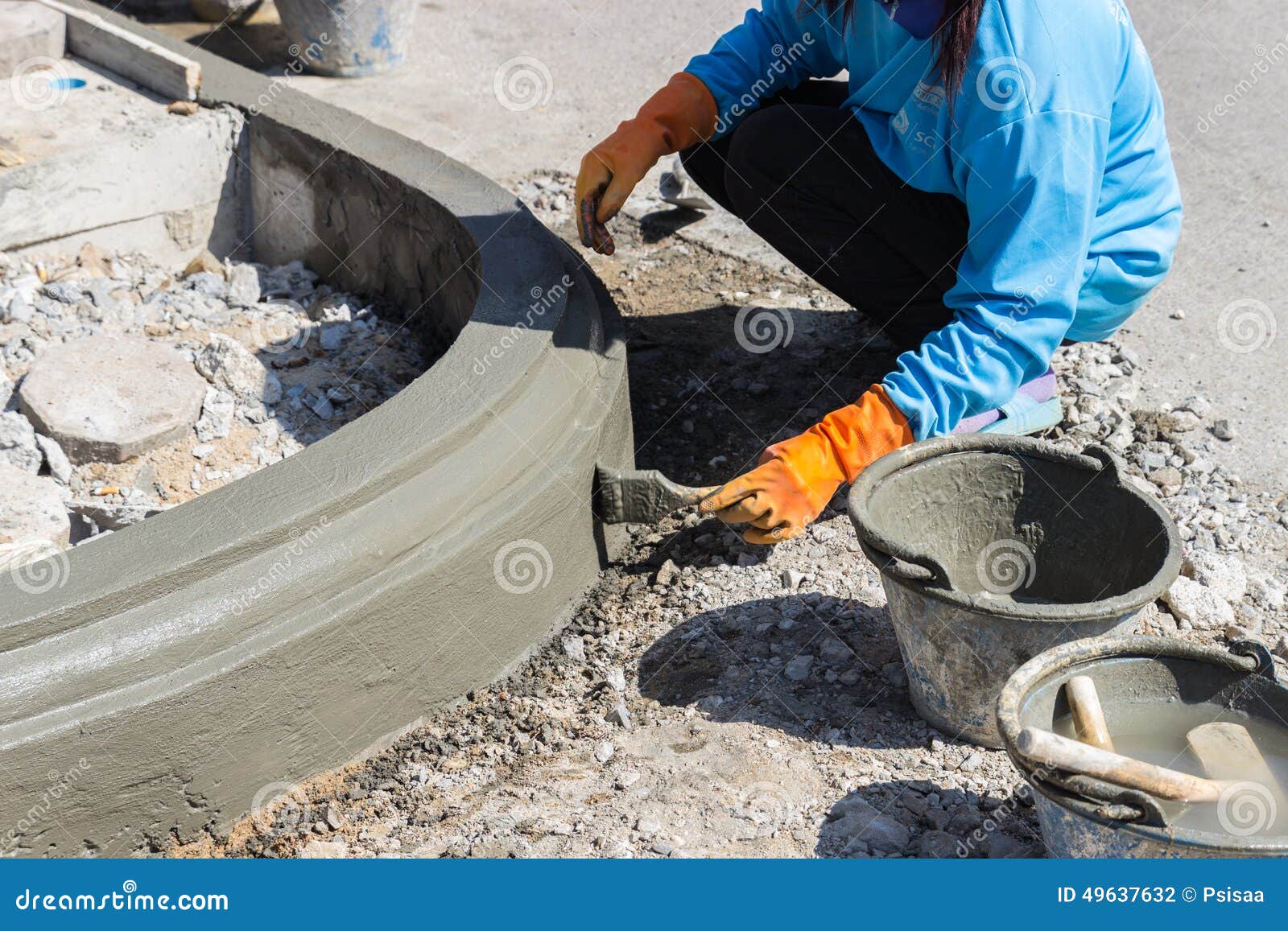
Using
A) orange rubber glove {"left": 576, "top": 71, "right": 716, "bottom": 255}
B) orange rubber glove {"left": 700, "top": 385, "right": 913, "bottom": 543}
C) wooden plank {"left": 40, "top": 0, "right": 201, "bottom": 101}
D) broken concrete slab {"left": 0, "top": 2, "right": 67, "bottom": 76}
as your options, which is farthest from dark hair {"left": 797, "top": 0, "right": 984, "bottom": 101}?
broken concrete slab {"left": 0, "top": 2, "right": 67, "bottom": 76}

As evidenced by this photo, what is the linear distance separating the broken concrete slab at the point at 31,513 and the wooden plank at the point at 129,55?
1635mm

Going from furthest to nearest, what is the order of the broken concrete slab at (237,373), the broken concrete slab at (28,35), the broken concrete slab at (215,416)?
1. the broken concrete slab at (28,35)
2. the broken concrete slab at (237,373)
3. the broken concrete slab at (215,416)

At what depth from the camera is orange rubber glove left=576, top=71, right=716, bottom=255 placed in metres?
3.01

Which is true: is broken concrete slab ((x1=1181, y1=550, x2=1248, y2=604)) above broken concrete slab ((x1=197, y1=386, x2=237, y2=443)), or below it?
above

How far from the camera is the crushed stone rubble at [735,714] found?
215 centimetres

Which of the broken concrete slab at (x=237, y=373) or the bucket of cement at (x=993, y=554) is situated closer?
the bucket of cement at (x=993, y=554)

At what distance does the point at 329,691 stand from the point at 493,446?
563 millimetres

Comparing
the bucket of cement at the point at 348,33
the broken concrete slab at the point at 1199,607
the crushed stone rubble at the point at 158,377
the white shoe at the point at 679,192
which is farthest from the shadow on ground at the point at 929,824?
the bucket of cement at the point at 348,33

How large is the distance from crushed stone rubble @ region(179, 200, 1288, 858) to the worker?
0.89 ft

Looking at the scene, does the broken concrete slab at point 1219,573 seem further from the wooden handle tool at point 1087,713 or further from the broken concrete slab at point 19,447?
the broken concrete slab at point 19,447

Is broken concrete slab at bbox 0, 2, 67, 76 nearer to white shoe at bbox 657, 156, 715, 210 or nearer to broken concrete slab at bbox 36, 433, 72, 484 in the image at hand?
broken concrete slab at bbox 36, 433, 72, 484

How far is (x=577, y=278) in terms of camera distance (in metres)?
2.98

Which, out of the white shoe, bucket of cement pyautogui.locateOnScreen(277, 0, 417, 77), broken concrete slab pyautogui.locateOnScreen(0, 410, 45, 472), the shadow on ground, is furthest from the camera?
bucket of cement pyautogui.locateOnScreen(277, 0, 417, 77)

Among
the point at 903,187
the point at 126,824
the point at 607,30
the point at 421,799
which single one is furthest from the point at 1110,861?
the point at 607,30
